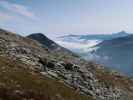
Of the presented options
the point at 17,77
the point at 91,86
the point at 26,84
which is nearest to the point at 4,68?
the point at 17,77

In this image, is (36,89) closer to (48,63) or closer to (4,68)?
(4,68)

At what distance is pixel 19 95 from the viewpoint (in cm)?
2658

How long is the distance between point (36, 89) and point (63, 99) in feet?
10.4

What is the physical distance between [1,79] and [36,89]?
394 centimetres

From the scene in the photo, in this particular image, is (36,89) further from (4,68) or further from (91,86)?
(91,86)

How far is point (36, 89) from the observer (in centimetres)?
3112

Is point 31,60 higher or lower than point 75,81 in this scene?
higher

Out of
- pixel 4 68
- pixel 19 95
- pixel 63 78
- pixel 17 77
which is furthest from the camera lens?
pixel 63 78

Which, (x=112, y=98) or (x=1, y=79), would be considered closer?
(x=1, y=79)

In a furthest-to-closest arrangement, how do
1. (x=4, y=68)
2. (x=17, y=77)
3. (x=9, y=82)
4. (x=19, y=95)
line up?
(x=4, y=68) < (x=17, y=77) < (x=9, y=82) < (x=19, y=95)

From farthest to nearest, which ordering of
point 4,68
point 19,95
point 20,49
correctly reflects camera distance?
point 20,49 < point 4,68 < point 19,95

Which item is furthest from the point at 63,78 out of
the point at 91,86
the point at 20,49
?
the point at 20,49

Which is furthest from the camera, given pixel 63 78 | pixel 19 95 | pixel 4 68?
pixel 63 78

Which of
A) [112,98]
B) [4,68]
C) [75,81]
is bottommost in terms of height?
[112,98]
